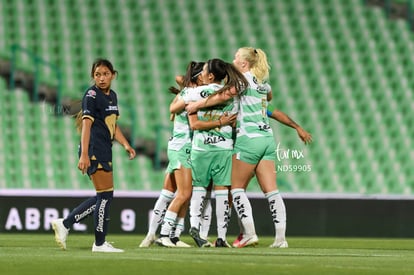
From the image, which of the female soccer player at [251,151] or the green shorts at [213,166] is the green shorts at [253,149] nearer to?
the female soccer player at [251,151]

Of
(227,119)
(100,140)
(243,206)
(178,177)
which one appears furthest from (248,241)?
(100,140)

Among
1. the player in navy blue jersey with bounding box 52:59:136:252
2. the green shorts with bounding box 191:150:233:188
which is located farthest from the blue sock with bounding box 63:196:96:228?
the green shorts with bounding box 191:150:233:188

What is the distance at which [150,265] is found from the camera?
326 inches

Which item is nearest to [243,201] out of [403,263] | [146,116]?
[403,263]

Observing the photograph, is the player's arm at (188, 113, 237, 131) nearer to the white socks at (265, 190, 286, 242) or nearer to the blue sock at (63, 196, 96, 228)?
the white socks at (265, 190, 286, 242)

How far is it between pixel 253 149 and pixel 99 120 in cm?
182

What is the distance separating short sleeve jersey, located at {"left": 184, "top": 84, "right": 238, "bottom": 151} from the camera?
11.0m

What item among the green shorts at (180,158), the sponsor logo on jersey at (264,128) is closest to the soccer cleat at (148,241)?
the green shorts at (180,158)

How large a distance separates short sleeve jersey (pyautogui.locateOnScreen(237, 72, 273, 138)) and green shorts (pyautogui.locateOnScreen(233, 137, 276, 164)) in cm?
6

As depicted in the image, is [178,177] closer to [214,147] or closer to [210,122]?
[214,147]

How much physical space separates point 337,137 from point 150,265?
1109 centimetres

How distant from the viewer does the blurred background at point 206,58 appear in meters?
18.2

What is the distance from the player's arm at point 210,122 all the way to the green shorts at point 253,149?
0.30 metres

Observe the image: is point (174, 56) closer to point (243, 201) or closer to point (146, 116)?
point (146, 116)
